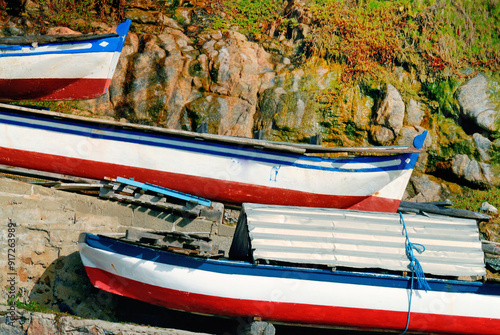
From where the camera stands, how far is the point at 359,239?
7.45m

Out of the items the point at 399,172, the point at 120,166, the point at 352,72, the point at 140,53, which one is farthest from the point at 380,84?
the point at 120,166

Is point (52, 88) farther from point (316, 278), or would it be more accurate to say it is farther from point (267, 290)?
point (316, 278)

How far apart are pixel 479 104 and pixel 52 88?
10463mm

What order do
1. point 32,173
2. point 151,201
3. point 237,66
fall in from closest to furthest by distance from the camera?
point 151,201
point 32,173
point 237,66

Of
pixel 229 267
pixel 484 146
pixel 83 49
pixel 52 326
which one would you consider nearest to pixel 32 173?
pixel 83 49

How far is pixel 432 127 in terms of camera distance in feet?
43.4

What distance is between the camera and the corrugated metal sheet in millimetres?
7238

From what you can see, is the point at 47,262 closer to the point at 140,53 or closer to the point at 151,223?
the point at 151,223

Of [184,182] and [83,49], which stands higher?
[83,49]

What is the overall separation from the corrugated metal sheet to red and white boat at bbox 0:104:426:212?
2072 millimetres

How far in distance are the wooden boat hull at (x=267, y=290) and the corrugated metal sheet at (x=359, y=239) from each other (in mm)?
204

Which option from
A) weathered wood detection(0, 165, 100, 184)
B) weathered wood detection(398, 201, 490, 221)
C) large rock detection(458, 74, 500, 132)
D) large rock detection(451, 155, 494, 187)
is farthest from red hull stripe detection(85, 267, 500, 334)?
large rock detection(458, 74, 500, 132)

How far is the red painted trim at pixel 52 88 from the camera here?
10.3 metres

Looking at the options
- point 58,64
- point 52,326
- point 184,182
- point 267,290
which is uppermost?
point 58,64
